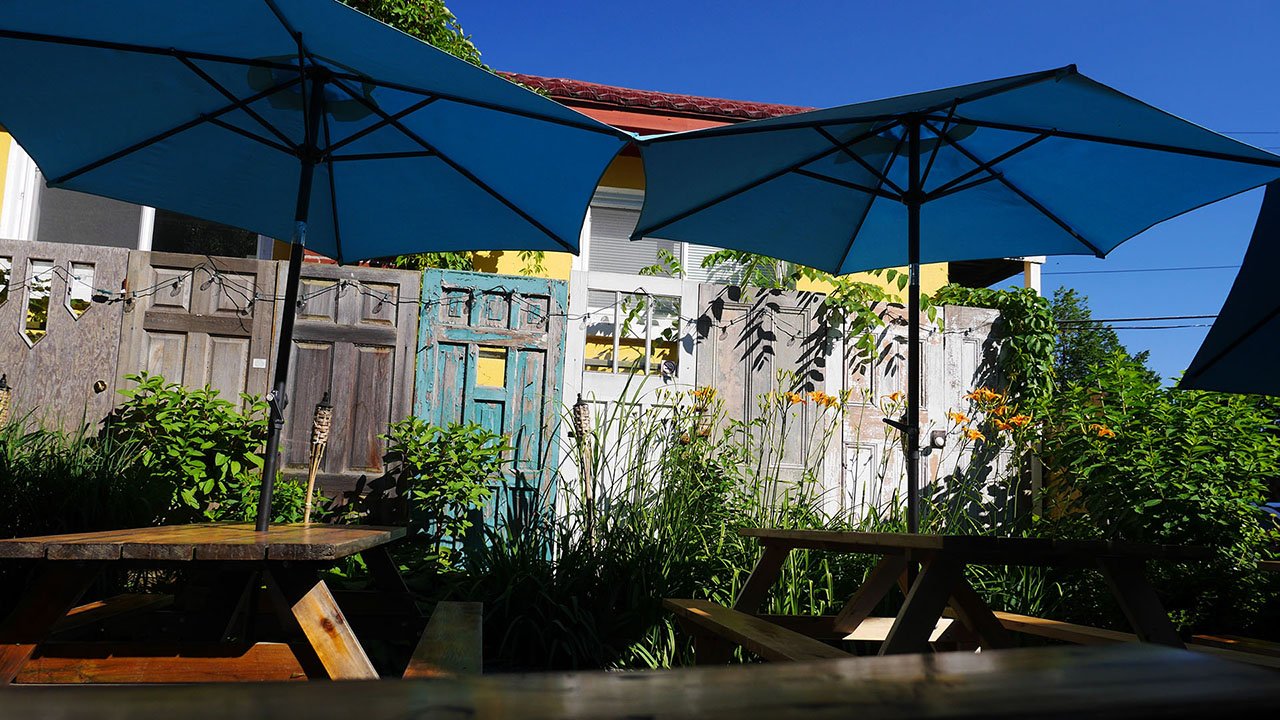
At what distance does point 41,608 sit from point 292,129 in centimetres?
212

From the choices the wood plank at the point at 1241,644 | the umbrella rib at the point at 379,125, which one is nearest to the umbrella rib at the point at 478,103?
the umbrella rib at the point at 379,125

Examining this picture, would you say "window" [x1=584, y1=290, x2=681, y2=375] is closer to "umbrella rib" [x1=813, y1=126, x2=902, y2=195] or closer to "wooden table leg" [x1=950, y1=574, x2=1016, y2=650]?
"umbrella rib" [x1=813, y1=126, x2=902, y2=195]

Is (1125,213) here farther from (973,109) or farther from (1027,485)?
(1027,485)

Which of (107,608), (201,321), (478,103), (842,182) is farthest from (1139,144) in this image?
(201,321)

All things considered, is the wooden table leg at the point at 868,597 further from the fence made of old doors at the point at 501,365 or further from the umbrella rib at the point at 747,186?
the fence made of old doors at the point at 501,365

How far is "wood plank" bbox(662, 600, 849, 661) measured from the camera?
7.30ft

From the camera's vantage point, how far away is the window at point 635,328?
5527 mm

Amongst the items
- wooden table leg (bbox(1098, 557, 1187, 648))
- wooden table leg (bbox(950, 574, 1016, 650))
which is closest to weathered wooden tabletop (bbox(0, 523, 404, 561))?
wooden table leg (bbox(950, 574, 1016, 650))

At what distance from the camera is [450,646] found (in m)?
2.14

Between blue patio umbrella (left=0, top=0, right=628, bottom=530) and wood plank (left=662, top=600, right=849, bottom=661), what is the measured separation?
58.4 inches

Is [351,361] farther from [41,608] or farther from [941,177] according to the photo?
[941,177]

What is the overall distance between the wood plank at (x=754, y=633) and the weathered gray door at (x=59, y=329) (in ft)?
11.8

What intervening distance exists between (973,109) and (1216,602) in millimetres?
2689

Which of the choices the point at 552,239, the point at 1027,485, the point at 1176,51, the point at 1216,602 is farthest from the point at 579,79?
the point at 1176,51
